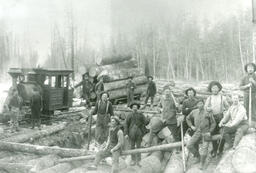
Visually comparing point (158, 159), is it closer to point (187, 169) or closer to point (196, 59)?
point (187, 169)

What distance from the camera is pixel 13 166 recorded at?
8.19 metres

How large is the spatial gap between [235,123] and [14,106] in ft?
30.1

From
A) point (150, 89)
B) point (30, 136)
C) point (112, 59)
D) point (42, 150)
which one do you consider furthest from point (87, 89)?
point (42, 150)

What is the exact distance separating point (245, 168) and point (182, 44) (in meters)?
45.8

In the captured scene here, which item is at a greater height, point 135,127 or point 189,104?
point 189,104

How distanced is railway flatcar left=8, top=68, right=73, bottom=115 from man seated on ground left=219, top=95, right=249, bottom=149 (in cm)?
929

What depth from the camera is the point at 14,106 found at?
13.3 metres

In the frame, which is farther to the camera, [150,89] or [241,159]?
[150,89]

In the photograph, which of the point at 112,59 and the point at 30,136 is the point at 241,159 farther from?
the point at 112,59

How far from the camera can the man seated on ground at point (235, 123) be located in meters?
7.54

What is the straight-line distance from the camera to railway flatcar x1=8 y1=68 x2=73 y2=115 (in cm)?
1419

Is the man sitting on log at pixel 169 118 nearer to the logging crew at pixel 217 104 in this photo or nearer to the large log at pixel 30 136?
the logging crew at pixel 217 104

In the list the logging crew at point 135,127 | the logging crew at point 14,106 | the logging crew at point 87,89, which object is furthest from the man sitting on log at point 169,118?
the logging crew at point 87,89

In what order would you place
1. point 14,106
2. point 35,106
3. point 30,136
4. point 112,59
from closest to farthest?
point 30,136
point 14,106
point 35,106
point 112,59
